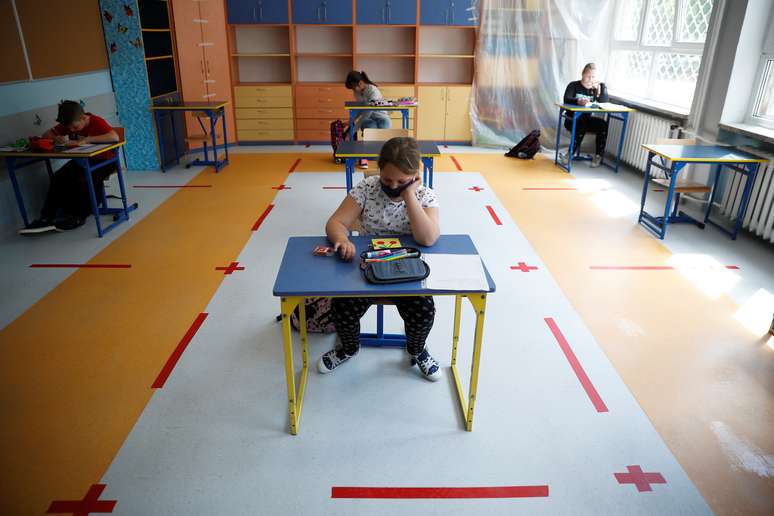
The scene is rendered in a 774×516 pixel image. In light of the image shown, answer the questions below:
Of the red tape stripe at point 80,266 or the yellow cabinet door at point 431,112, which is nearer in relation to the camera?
the red tape stripe at point 80,266

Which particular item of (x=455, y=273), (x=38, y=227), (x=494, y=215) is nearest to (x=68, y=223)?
(x=38, y=227)

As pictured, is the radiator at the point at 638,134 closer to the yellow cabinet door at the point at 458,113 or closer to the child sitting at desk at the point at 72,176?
the yellow cabinet door at the point at 458,113

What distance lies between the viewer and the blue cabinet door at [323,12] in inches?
291

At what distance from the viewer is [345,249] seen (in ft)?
6.94

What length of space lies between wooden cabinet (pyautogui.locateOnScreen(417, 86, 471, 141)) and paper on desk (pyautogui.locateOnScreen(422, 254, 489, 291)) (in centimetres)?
613

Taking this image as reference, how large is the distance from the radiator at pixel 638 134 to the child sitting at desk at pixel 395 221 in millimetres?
4250

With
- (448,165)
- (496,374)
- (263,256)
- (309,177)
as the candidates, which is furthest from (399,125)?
(496,374)

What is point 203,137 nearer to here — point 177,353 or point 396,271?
point 177,353

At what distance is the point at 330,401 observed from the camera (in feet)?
7.93

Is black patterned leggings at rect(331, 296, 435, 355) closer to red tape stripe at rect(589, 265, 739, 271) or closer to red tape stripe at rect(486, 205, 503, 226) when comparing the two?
red tape stripe at rect(589, 265, 739, 271)

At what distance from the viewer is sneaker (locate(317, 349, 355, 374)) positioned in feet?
8.52

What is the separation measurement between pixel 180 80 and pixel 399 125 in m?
3.08

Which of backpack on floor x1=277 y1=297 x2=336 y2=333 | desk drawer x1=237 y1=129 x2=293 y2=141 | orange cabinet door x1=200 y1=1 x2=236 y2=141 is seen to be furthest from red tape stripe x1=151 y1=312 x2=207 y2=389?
desk drawer x1=237 y1=129 x2=293 y2=141

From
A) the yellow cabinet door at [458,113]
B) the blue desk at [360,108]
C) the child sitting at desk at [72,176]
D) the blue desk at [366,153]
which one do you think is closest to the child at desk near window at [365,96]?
the blue desk at [360,108]
